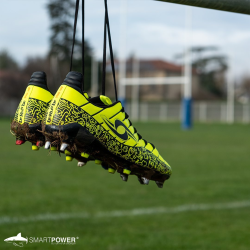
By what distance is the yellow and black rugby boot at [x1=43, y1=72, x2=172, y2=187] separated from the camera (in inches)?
56.4

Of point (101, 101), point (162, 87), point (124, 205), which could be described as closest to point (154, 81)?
point (124, 205)

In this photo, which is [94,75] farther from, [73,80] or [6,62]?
[73,80]

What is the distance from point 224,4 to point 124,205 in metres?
5.16

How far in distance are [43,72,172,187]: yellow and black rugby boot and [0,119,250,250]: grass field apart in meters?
2.97

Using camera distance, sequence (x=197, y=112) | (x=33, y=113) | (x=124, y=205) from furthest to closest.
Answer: (x=197, y=112), (x=124, y=205), (x=33, y=113)

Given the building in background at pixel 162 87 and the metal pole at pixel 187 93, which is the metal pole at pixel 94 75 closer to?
the metal pole at pixel 187 93

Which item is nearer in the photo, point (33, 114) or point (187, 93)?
point (33, 114)

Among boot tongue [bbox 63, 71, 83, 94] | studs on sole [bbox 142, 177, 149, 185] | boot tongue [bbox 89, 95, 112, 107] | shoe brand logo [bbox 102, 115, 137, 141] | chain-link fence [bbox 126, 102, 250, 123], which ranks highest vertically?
chain-link fence [bbox 126, 102, 250, 123]

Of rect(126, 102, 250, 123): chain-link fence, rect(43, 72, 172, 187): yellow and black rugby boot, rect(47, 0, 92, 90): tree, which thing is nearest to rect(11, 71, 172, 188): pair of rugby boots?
rect(43, 72, 172, 187): yellow and black rugby boot

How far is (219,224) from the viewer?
18.2 ft

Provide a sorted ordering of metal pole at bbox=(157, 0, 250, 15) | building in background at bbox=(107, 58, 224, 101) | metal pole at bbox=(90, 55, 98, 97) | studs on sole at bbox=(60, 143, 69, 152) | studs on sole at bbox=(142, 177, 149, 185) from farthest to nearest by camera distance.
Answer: building in background at bbox=(107, 58, 224, 101) → metal pole at bbox=(90, 55, 98, 97) → studs on sole at bbox=(142, 177, 149, 185) → metal pole at bbox=(157, 0, 250, 15) → studs on sole at bbox=(60, 143, 69, 152)

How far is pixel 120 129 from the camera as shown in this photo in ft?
5.21

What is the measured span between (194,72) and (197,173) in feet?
122

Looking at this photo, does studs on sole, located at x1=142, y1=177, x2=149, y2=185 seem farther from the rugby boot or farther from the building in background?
the building in background
